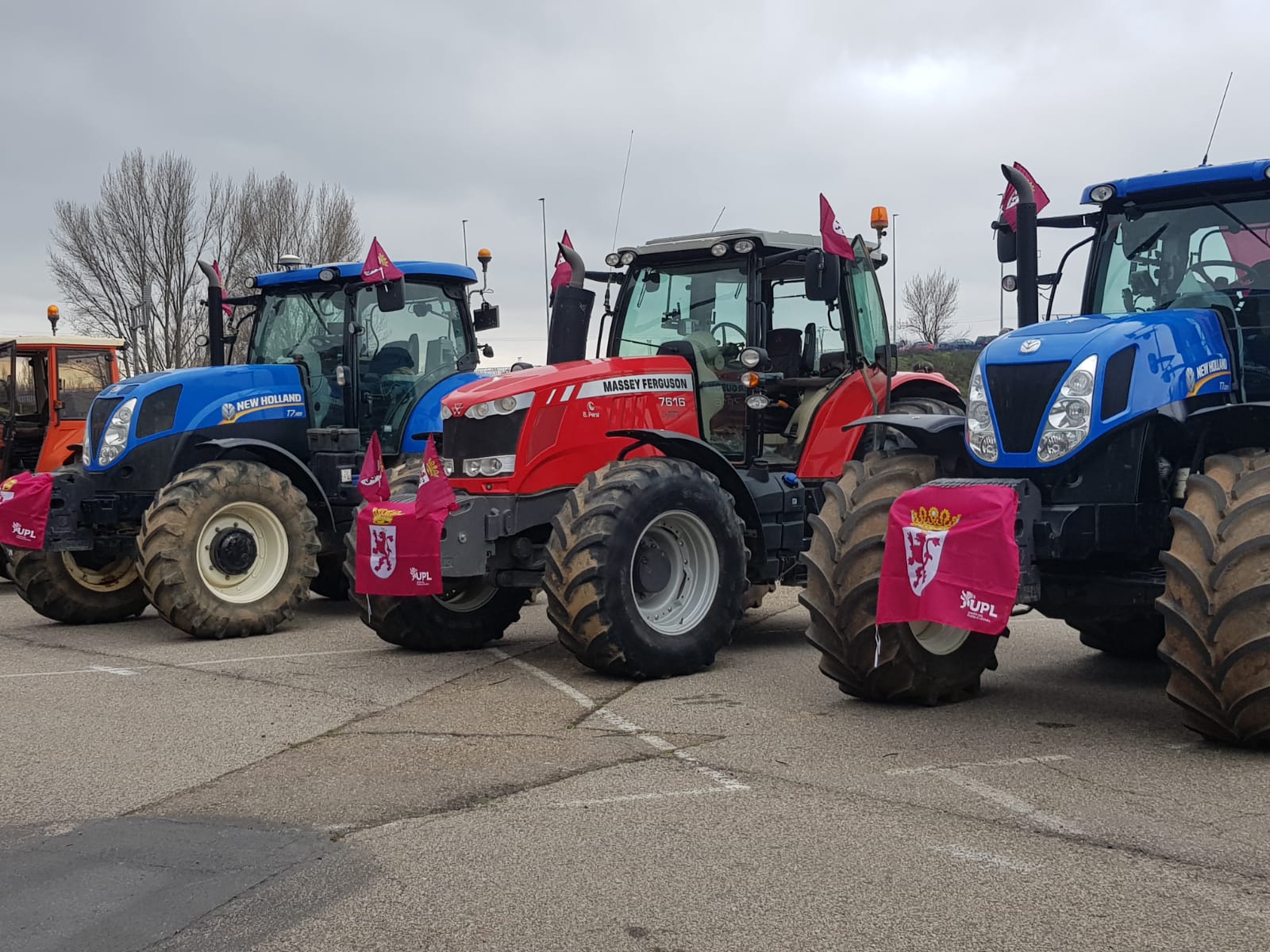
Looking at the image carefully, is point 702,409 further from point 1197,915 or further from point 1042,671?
point 1197,915

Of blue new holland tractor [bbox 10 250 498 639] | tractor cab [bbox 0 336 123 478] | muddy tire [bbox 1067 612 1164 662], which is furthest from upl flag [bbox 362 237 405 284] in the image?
muddy tire [bbox 1067 612 1164 662]

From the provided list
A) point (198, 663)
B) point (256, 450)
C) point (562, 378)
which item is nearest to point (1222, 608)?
point (562, 378)

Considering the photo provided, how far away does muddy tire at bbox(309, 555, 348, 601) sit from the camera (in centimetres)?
1202

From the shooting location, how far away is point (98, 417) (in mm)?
11047

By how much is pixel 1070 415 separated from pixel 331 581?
307 inches

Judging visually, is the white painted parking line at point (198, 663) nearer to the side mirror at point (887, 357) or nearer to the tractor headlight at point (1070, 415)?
the side mirror at point (887, 357)

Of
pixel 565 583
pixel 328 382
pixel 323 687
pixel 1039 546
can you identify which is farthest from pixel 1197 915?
pixel 328 382

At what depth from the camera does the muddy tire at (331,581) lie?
12.0 metres

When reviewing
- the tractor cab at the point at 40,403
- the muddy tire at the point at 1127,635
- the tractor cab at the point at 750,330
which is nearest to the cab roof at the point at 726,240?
the tractor cab at the point at 750,330

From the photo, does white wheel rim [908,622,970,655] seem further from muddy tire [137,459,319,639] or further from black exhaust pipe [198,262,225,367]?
black exhaust pipe [198,262,225,367]

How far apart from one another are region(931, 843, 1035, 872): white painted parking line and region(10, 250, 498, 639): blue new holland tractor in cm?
673

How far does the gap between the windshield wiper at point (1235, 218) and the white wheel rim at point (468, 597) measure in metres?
4.89

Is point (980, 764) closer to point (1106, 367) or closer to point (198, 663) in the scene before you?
point (1106, 367)

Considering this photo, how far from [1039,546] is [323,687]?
407 cm
